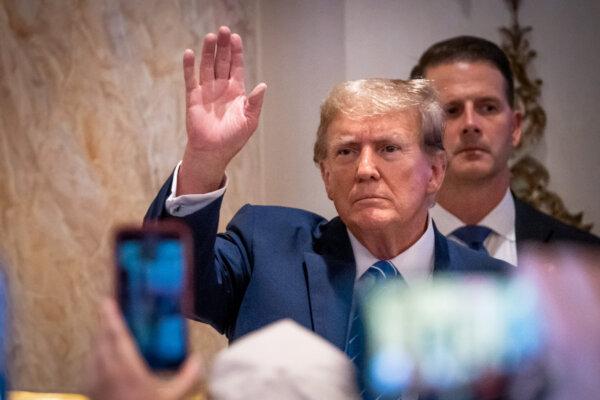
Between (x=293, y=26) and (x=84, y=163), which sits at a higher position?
(x=293, y=26)

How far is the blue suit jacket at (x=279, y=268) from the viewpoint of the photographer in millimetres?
729

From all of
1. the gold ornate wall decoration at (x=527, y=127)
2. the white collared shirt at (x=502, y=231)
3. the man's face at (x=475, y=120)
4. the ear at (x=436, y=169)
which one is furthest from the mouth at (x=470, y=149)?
the gold ornate wall decoration at (x=527, y=127)

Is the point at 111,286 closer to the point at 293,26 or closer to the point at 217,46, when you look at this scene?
the point at 217,46

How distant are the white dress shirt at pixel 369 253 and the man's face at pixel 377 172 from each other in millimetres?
20

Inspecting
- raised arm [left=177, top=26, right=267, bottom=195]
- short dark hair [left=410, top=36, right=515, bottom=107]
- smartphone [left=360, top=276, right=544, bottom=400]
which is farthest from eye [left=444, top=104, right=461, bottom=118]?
smartphone [left=360, top=276, right=544, bottom=400]

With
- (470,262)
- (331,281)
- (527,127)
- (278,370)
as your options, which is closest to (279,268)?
(331,281)

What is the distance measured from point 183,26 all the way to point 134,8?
0.60ft

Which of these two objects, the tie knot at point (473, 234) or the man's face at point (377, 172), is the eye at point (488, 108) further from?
the man's face at point (377, 172)

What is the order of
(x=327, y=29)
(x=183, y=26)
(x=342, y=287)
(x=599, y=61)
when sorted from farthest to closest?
(x=599, y=61)
(x=327, y=29)
(x=183, y=26)
(x=342, y=287)

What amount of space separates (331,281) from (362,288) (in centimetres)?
9

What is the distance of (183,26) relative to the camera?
5.61ft

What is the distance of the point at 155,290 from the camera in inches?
13.9

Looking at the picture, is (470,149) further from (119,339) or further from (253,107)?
(119,339)

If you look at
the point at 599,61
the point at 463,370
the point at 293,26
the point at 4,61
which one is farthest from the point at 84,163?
the point at 599,61
